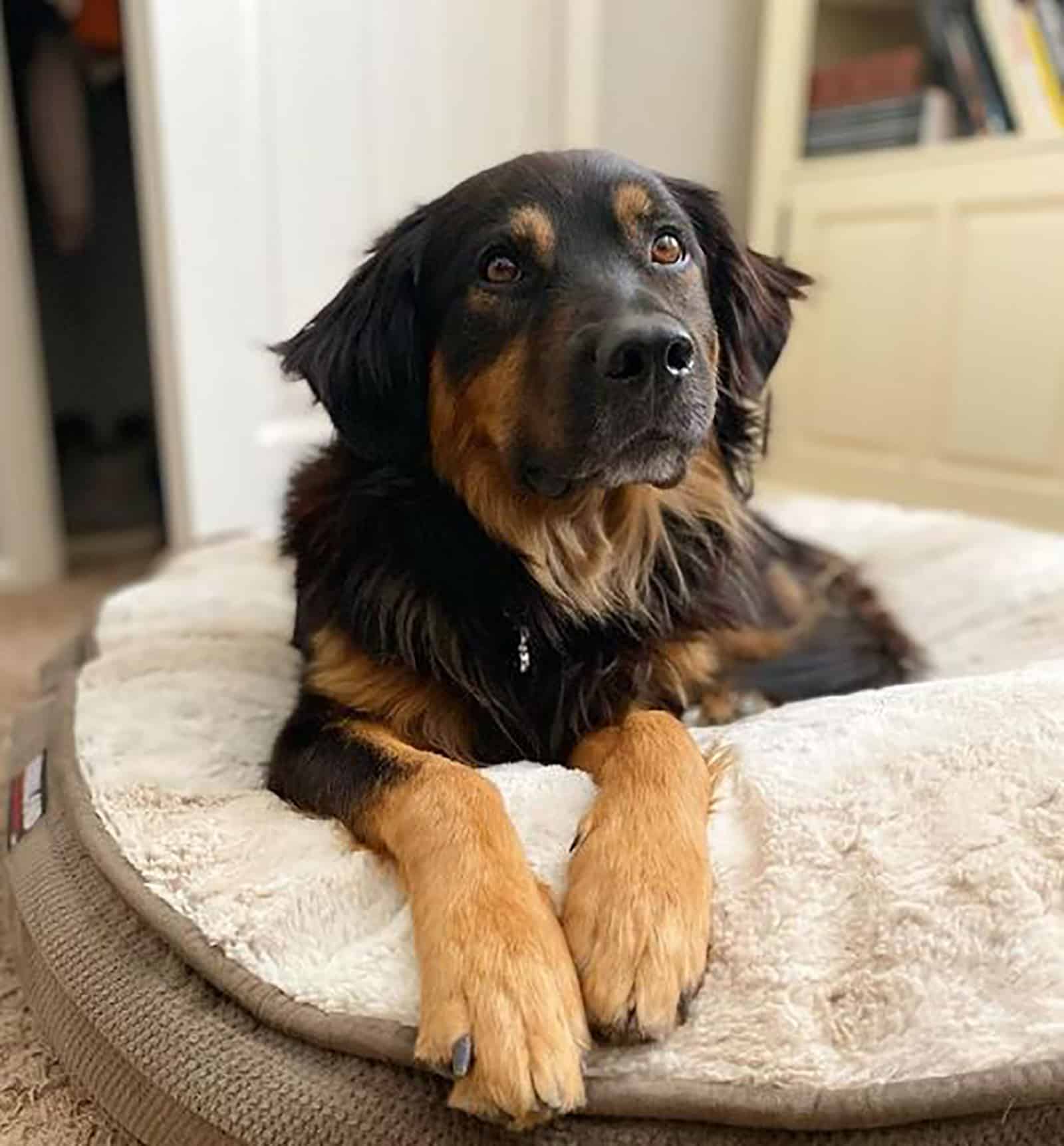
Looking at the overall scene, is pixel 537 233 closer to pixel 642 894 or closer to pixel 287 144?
pixel 642 894

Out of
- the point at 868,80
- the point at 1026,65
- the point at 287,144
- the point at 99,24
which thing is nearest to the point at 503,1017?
the point at 287,144

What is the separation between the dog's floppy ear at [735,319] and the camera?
1237 mm

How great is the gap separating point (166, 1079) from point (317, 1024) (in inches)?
5.0

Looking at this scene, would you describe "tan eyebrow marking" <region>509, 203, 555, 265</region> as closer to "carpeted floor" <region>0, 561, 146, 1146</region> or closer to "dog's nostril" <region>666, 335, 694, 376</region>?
"dog's nostril" <region>666, 335, 694, 376</region>

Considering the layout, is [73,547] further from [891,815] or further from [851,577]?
[891,815]

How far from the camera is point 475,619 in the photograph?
3.71 ft

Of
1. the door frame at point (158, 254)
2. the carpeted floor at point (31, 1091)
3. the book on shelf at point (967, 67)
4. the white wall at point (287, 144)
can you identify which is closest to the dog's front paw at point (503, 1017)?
the carpeted floor at point (31, 1091)

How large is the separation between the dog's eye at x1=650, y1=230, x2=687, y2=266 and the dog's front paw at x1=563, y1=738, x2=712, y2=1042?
21.5 inches

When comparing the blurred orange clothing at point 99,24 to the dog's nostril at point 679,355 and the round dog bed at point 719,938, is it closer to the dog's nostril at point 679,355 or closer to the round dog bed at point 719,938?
the round dog bed at point 719,938

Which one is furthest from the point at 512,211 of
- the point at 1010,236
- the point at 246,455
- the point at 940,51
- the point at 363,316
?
the point at 940,51

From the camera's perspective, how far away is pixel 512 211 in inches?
43.1

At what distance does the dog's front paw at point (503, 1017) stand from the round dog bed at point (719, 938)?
0.04 metres

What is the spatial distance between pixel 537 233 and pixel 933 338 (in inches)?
73.6

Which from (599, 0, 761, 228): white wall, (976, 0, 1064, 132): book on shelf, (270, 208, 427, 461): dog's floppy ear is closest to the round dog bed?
(270, 208, 427, 461): dog's floppy ear
